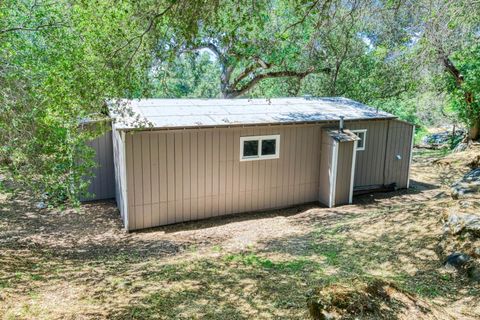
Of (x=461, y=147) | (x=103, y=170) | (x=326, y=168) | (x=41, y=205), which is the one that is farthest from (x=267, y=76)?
(x=41, y=205)

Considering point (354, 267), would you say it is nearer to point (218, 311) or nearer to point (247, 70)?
point (218, 311)

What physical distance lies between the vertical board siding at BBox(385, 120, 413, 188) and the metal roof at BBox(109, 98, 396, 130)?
75cm

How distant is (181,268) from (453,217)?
4.15 meters

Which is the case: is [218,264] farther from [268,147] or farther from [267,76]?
[267,76]

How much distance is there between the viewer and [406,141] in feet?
38.4

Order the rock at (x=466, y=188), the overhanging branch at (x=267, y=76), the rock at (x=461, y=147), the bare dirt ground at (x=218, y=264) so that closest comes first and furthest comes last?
1. the bare dirt ground at (x=218, y=264)
2. the rock at (x=466, y=188)
3. the overhanging branch at (x=267, y=76)
4. the rock at (x=461, y=147)

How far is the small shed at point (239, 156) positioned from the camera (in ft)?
26.9

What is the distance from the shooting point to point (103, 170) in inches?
409

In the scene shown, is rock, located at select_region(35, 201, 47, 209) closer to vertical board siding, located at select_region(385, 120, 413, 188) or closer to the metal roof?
the metal roof

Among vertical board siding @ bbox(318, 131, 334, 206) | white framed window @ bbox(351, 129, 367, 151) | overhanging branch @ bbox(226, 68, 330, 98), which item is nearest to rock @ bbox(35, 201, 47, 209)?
vertical board siding @ bbox(318, 131, 334, 206)

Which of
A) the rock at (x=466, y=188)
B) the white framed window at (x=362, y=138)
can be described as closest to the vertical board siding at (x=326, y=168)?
the white framed window at (x=362, y=138)

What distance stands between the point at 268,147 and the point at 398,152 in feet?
15.6

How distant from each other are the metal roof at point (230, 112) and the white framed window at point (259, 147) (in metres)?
0.47

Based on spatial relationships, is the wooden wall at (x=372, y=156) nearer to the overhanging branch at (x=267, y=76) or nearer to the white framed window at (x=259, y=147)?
the white framed window at (x=259, y=147)
